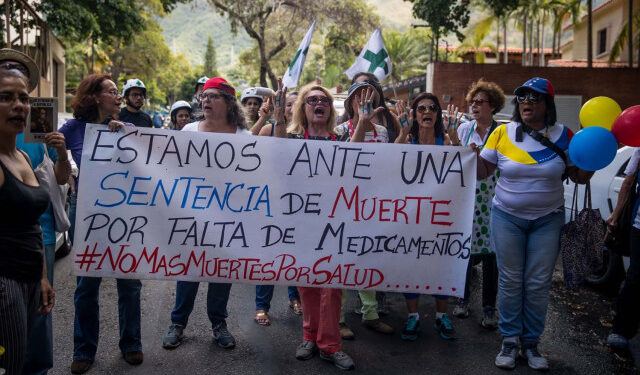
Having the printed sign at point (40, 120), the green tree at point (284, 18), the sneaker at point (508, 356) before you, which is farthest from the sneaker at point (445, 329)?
the green tree at point (284, 18)

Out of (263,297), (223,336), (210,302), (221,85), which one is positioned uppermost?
(221,85)

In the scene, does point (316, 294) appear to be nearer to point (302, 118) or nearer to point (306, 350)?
point (306, 350)

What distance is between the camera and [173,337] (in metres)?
4.34

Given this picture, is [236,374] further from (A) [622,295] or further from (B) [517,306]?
(A) [622,295]

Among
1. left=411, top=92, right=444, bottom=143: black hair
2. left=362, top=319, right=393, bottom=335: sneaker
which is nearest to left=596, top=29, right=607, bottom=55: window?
left=411, top=92, right=444, bottom=143: black hair

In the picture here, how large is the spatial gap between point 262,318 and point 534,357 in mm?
2203

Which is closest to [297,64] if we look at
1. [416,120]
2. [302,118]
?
[302,118]

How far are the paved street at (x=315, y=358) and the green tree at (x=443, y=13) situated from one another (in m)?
15.0

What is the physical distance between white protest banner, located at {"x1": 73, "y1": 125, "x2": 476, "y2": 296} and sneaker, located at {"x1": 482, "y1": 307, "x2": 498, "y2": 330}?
1.22 m

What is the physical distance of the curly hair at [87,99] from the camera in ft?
13.0

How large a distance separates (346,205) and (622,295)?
2.27 meters

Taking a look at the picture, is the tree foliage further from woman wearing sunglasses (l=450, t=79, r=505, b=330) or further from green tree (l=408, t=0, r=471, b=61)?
woman wearing sunglasses (l=450, t=79, r=505, b=330)

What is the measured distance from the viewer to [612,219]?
14.9 feet

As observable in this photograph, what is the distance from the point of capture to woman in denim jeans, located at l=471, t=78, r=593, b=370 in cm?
401
